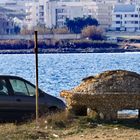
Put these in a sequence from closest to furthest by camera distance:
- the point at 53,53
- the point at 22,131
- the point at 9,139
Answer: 1. the point at 9,139
2. the point at 22,131
3. the point at 53,53

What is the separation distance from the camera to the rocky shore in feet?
562

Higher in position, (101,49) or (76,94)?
(76,94)

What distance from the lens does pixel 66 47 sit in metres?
175

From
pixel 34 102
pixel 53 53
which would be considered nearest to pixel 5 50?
pixel 53 53

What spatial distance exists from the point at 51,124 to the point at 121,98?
163 cm

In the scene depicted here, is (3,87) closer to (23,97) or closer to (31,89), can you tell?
(23,97)

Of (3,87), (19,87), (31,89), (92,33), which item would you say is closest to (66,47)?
(92,33)

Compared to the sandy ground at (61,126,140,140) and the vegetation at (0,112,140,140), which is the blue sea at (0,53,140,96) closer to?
the vegetation at (0,112,140,140)

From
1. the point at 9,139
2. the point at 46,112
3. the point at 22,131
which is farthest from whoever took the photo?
the point at 46,112

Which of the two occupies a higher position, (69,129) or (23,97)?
(23,97)

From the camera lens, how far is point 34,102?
19.7 m

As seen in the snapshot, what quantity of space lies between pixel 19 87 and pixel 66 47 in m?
155

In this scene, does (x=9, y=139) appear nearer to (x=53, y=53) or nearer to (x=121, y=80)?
(x=121, y=80)

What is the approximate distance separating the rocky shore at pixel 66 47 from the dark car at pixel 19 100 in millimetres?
148164
